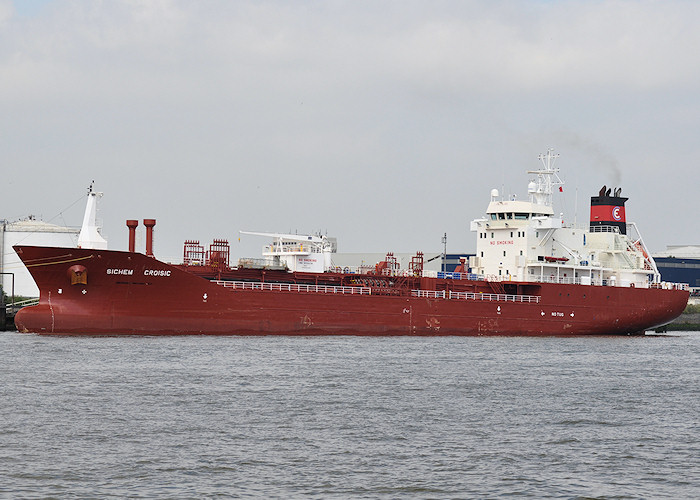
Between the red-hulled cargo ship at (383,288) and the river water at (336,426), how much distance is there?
5.12 m

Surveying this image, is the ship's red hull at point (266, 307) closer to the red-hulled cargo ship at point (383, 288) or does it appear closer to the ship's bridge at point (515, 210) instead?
the red-hulled cargo ship at point (383, 288)

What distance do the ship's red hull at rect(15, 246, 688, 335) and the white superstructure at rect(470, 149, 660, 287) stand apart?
1371 millimetres

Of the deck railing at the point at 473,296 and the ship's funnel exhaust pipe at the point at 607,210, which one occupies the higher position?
the ship's funnel exhaust pipe at the point at 607,210

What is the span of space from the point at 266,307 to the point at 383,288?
19.9ft

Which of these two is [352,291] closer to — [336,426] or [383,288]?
[383,288]

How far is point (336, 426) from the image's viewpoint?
17.7m

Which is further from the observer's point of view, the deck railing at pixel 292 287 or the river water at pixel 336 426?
the deck railing at pixel 292 287

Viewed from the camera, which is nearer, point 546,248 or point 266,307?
point 266,307

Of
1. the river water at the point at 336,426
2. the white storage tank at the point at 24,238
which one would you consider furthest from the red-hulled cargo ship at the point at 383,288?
the white storage tank at the point at 24,238

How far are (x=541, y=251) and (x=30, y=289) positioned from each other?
1342 inches

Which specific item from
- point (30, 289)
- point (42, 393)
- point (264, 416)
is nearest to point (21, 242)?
point (30, 289)

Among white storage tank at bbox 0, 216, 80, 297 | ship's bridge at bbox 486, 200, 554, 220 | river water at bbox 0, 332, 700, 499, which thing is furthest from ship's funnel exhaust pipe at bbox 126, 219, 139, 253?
white storage tank at bbox 0, 216, 80, 297

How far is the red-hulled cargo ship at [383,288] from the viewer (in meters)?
35.4

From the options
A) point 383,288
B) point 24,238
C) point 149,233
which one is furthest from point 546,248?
point 24,238
